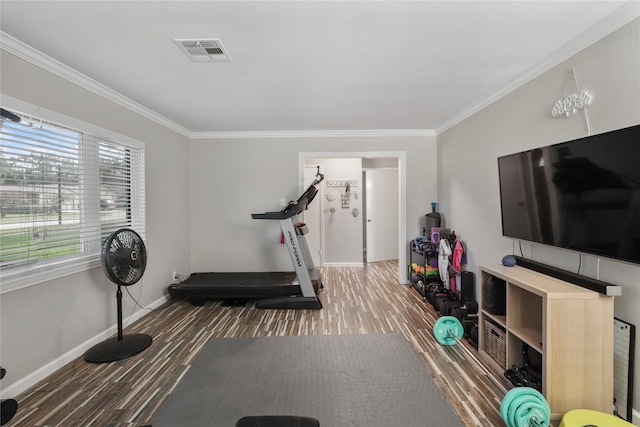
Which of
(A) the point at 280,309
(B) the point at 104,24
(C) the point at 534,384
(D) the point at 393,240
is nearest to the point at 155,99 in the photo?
(B) the point at 104,24

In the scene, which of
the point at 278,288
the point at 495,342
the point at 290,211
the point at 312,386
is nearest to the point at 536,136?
the point at 495,342

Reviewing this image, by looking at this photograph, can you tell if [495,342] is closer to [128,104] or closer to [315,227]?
[315,227]

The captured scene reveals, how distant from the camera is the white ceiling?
156 centimetres

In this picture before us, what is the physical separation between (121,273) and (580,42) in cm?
391

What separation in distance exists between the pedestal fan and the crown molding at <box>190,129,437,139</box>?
220cm

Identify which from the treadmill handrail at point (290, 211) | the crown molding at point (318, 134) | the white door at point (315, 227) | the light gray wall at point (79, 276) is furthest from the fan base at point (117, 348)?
the white door at point (315, 227)

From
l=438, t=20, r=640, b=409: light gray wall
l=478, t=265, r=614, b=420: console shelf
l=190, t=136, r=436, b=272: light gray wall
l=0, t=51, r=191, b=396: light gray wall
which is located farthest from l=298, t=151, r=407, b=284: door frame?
l=478, t=265, r=614, b=420: console shelf

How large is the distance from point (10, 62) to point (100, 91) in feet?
2.35

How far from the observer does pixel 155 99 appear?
2.93 m

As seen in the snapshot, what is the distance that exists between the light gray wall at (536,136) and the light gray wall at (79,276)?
153 inches

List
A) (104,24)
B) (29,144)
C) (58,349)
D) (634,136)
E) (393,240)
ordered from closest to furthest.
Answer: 1. (634,136)
2. (104,24)
3. (29,144)
4. (58,349)
5. (393,240)

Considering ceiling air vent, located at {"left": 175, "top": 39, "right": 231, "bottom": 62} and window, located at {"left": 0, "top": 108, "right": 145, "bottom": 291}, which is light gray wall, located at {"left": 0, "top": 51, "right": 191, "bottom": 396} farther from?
ceiling air vent, located at {"left": 175, "top": 39, "right": 231, "bottom": 62}

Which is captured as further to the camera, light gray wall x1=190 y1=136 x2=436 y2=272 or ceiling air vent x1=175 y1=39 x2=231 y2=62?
light gray wall x1=190 y1=136 x2=436 y2=272

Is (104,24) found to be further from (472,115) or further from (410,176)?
(410,176)
